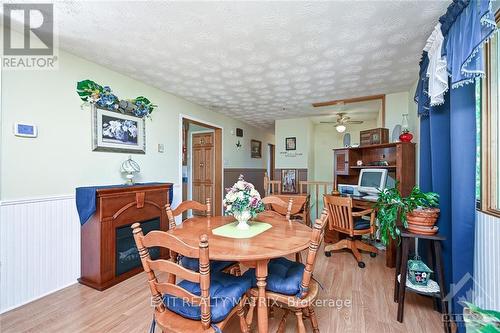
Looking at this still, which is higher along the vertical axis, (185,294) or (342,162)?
(342,162)

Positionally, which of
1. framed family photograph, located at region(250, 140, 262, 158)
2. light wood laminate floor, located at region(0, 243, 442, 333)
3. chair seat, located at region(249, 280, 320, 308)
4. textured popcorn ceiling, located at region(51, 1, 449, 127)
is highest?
textured popcorn ceiling, located at region(51, 1, 449, 127)

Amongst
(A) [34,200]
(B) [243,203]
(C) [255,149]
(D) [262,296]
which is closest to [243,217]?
(B) [243,203]

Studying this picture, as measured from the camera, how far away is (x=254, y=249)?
47.7 inches

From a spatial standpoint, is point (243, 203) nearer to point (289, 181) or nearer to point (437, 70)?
point (437, 70)

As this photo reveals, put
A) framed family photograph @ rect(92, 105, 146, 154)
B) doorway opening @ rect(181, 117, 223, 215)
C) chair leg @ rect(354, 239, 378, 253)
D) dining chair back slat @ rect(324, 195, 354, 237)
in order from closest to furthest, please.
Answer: framed family photograph @ rect(92, 105, 146, 154)
dining chair back slat @ rect(324, 195, 354, 237)
chair leg @ rect(354, 239, 378, 253)
doorway opening @ rect(181, 117, 223, 215)

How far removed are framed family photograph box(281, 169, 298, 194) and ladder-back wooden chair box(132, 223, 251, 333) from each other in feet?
12.7

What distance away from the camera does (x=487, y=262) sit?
4.14ft

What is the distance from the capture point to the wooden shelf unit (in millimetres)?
2674

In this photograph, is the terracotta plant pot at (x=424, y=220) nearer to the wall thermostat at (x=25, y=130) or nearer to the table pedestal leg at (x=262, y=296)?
the table pedestal leg at (x=262, y=296)

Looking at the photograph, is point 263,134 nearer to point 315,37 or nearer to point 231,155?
point 231,155

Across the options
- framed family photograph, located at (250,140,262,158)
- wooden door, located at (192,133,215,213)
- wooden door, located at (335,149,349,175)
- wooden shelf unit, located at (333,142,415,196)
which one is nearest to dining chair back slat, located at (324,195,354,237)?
wooden shelf unit, located at (333,142,415,196)

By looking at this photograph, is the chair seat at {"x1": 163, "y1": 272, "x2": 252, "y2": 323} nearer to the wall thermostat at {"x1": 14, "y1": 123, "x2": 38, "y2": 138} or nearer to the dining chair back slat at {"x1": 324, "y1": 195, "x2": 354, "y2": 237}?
the dining chair back slat at {"x1": 324, "y1": 195, "x2": 354, "y2": 237}

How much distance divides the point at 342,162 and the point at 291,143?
1.73 m

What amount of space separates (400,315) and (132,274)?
2.57 metres
